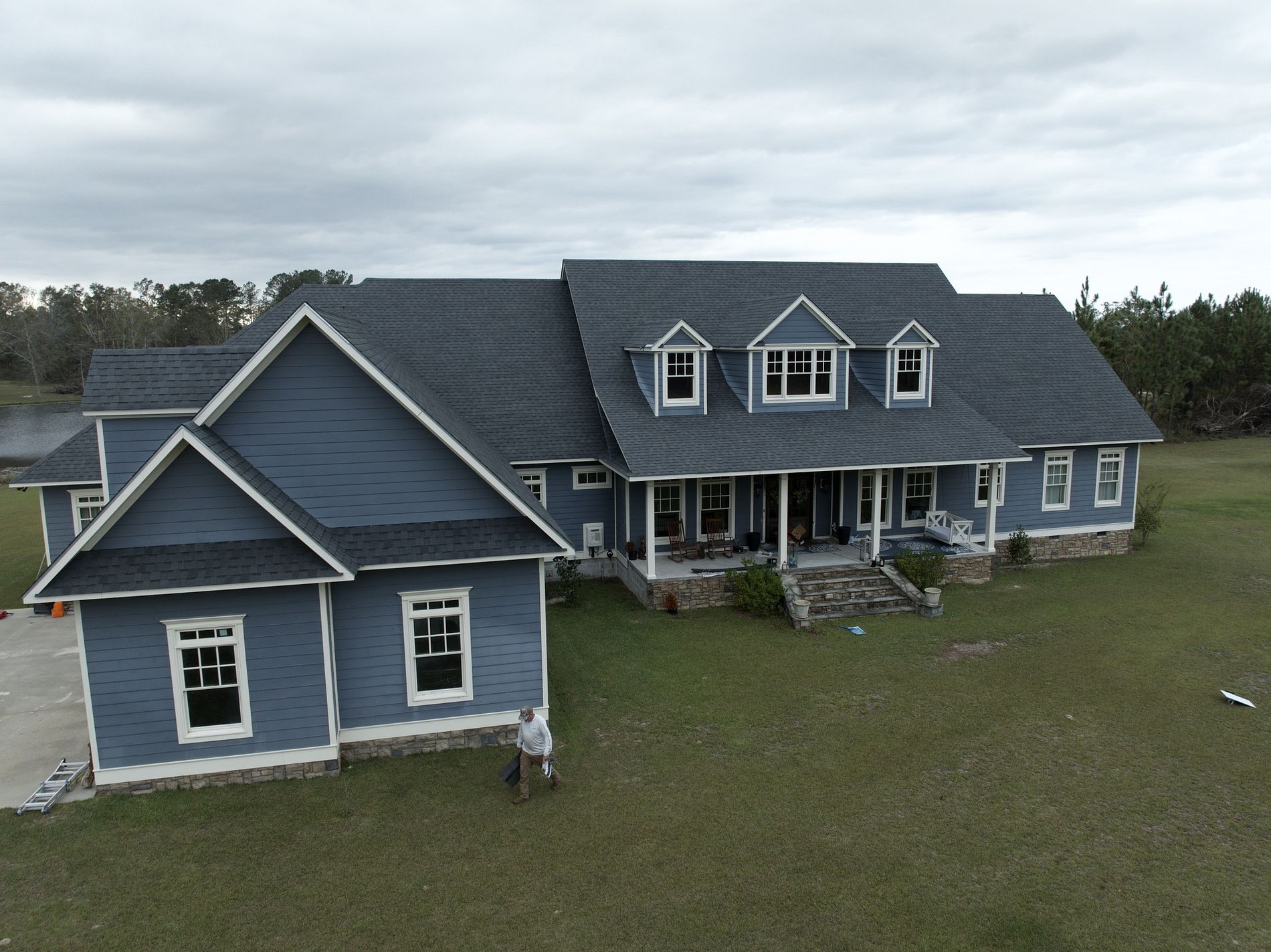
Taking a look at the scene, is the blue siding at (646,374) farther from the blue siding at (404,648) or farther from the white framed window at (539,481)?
the blue siding at (404,648)

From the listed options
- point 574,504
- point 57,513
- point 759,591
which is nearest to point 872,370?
point 759,591

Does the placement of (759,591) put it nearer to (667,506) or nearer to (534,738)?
(667,506)

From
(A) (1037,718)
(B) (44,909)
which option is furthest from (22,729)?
(A) (1037,718)

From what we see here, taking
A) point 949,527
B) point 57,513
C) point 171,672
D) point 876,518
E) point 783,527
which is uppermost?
point 57,513

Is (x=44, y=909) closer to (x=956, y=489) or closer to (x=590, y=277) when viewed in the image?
(x=590, y=277)

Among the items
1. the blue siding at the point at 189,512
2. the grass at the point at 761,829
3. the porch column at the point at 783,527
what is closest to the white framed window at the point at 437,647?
the grass at the point at 761,829

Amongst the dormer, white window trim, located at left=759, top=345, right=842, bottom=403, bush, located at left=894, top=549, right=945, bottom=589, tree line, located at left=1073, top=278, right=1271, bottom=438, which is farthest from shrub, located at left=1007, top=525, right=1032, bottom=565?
tree line, located at left=1073, top=278, right=1271, bottom=438
